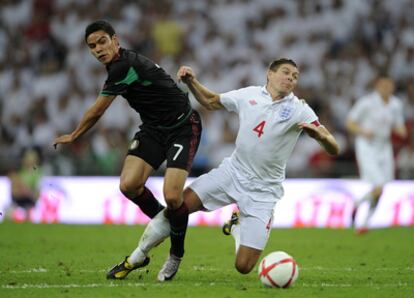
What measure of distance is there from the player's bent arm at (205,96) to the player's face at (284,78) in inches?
23.3

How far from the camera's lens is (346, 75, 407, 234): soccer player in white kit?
15125mm

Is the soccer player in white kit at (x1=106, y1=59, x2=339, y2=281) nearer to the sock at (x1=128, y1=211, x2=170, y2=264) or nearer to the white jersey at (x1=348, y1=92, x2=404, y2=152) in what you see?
the sock at (x1=128, y1=211, x2=170, y2=264)

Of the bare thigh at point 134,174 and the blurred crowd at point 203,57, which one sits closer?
the bare thigh at point 134,174

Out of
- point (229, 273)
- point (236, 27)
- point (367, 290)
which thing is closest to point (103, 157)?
point (236, 27)

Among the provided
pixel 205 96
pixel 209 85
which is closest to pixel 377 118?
pixel 209 85

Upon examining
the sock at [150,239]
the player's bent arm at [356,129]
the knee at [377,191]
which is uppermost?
the player's bent arm at [356,129]

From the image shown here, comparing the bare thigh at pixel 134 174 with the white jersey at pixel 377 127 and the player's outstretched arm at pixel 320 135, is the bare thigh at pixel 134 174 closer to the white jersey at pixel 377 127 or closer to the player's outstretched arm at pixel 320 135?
the player's outstretched arm at pixel 320 135

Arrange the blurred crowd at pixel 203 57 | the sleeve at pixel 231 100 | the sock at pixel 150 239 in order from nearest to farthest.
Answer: the sock at pixel 150 239, the sleeve at pixel 231 100, the blurred crowd at pixel 203 57

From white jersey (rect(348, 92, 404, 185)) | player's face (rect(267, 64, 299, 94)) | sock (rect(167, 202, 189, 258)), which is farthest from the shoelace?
white jersey (rect(348, 92, 404, 185))

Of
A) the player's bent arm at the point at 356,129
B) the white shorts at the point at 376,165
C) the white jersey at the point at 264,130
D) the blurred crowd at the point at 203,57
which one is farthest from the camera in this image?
the blurred crowd at the point at 203,57

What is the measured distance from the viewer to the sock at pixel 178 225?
8.55m

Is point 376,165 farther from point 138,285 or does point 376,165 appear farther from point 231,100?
point 138,285

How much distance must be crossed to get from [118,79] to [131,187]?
1.09 m

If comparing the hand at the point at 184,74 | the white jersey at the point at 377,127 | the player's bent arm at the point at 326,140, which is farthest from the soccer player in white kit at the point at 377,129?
the hand at the point at 184,74
